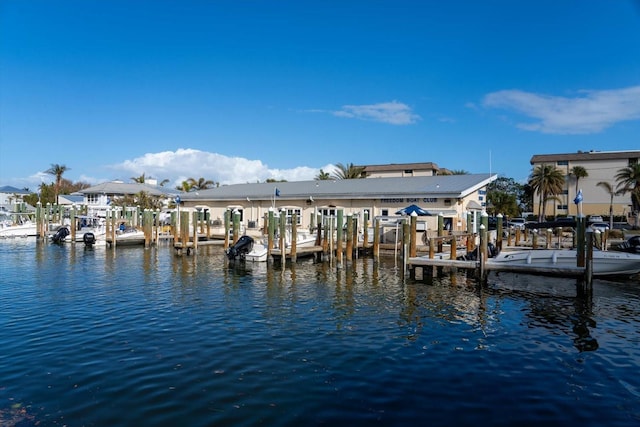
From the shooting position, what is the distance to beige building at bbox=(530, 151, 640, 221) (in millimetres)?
63594

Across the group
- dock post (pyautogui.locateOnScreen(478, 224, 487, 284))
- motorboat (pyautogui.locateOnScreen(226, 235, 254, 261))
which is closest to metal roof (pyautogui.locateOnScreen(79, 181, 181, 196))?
motorboat (pyautogui.locateOnScreen(226, 235, 254, 261))

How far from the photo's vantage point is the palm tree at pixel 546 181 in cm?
6334

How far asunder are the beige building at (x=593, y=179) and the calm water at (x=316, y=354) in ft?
172

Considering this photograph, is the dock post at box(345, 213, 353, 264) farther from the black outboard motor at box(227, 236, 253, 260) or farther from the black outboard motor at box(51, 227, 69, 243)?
the black outboard motor at box(51, 227, 69, 243)

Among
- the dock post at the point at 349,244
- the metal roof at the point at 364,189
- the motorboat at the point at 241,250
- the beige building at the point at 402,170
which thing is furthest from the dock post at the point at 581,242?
the beige building at the point at 402,170

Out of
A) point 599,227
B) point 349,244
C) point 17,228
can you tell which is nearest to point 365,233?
point 349,244

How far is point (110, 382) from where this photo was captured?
8734 millimetres

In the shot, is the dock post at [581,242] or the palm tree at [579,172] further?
the palm tree at [579,172]

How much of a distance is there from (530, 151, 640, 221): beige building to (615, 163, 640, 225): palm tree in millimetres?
2769

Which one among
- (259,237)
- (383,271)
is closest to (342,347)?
(383,271)

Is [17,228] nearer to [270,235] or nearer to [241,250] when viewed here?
[241,250]

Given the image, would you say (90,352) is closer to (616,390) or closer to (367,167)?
(616,390)

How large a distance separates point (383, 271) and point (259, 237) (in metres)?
14.8

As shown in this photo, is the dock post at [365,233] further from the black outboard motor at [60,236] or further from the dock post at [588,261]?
the black outboard motor at [60,236]
